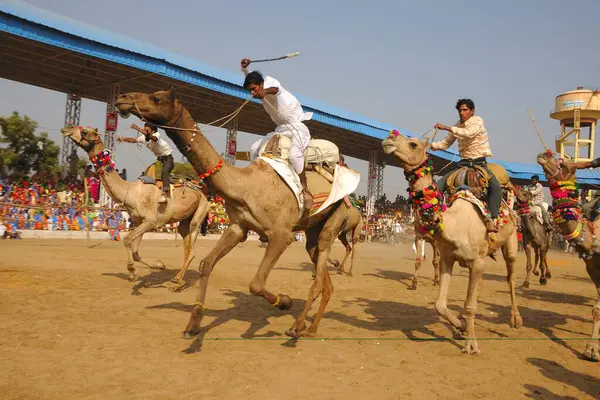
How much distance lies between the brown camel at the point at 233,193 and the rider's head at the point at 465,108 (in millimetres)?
3214

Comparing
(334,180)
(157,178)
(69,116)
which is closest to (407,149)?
(334,180)

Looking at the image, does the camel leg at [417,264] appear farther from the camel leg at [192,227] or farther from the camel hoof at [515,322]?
the camel leg at [192,227]

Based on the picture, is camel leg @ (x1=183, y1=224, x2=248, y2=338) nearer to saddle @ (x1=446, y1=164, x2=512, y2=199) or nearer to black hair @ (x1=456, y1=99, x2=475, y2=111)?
saddle @ (x1=446, y1=164, x2=512, y2=199)

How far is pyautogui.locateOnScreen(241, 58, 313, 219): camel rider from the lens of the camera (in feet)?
21.5

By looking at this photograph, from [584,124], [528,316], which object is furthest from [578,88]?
A: [528,316]

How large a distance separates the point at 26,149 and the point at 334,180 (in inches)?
962

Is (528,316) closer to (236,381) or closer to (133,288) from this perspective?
(236,381)

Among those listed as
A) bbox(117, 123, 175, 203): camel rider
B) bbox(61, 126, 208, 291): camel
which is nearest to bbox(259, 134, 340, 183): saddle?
Result: bbox(61, 126, 208, 291): camel

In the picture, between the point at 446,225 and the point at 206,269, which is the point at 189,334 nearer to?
the point at 206,269

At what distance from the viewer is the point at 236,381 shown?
4730 mm

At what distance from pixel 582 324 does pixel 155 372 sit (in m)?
7.57

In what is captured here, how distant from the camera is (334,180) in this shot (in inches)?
291

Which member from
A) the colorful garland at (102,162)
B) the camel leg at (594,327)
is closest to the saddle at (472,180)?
the camel leg at (594,327)

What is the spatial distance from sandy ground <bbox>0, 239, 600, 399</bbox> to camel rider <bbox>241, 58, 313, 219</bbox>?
2.12 metres
